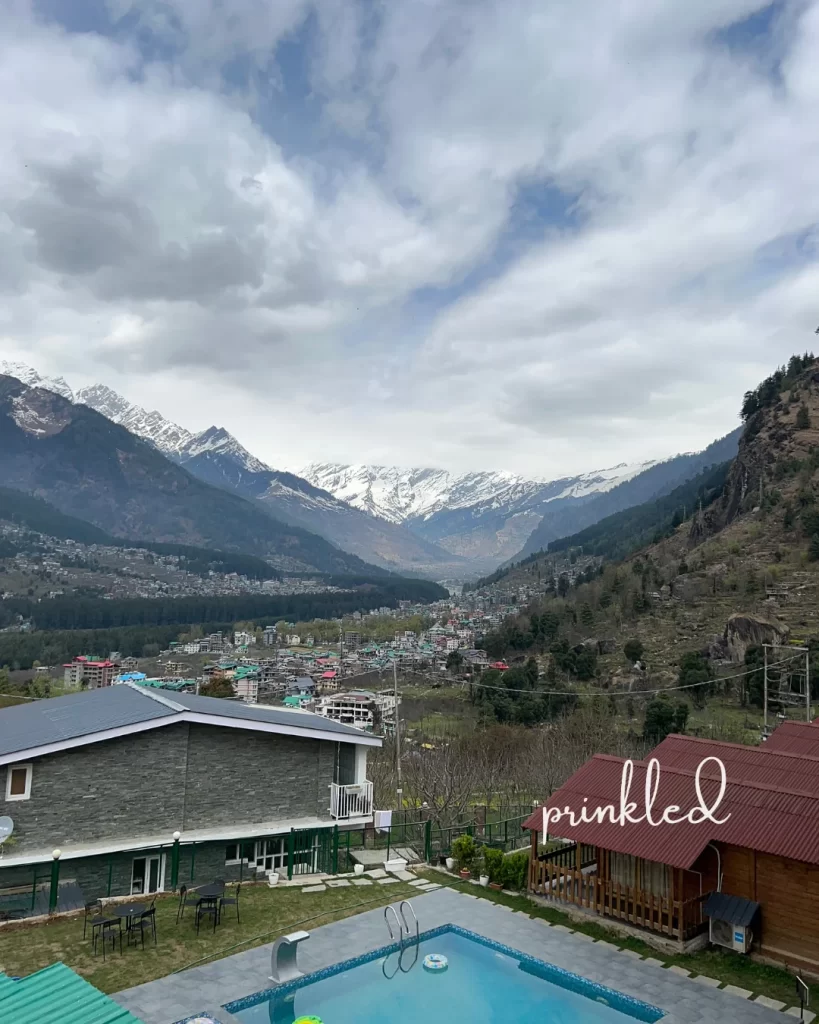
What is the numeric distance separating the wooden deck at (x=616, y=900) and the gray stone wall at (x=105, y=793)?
8882 millimetres

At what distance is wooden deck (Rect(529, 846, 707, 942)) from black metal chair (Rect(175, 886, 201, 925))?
722cm

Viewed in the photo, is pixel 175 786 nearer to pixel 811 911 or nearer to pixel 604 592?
pixel 811 911

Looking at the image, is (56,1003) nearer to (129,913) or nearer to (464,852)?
(129,913)

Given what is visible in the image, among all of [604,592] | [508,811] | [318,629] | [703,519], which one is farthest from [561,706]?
[318,629]

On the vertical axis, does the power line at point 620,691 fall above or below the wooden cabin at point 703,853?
below

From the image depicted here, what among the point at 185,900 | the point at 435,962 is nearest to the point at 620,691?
the point at 435,962

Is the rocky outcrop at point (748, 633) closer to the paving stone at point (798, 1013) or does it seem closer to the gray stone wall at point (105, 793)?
the paving stone at point (798, 1013)

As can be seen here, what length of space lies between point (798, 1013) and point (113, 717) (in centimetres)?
1535

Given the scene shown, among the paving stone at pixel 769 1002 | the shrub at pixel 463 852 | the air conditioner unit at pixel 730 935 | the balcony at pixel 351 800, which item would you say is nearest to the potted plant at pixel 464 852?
the shrub at pixel 463 852

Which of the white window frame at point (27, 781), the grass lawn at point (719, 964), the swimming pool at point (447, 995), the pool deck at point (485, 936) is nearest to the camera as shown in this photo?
the pool deck at point (485, 936)

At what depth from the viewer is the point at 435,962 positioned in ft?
42.8

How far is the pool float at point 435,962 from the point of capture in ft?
42.4

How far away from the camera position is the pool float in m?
12.9

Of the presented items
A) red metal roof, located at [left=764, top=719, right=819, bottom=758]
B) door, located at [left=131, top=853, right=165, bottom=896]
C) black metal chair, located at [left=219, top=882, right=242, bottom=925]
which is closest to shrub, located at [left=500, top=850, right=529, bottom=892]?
black metal chair, located at [left=219, top=882, right=242, bottom=925]
